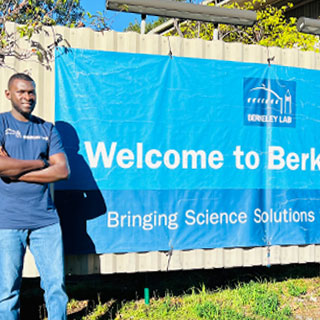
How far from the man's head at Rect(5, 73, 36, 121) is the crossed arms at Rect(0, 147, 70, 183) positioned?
333 millimetres

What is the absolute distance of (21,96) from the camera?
140 inches

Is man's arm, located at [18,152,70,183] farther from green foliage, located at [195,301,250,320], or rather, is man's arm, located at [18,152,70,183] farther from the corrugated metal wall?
green foliage, located at [195,301,250,320]

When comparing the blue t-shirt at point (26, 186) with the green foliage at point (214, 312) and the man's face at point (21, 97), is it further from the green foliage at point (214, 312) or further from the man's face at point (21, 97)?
the green foliage at point (214, 312)

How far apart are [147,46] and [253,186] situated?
6.24 feet

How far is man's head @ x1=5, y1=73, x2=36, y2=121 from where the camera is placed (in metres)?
3.54

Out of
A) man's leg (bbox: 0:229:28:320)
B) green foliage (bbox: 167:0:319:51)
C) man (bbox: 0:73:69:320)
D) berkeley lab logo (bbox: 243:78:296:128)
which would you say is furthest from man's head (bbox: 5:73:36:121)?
green foliage (bbox: 167:0:319:51)

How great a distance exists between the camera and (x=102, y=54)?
4.50 metres

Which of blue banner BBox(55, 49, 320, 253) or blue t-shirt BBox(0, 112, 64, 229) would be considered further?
blue banner BBox(55, 49, 320, 253)

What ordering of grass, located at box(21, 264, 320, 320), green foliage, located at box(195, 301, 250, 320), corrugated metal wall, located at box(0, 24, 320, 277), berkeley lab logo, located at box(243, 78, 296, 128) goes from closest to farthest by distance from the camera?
corrugated metal wall, located at box(0, 24, 320, 277) → green foliage, located at box(195, 301, 250, 320) → grass, located at box(21, 264, 320, 320) → berkeley lab logo, located at box(243, 78, 296, 128)

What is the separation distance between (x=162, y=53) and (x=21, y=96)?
5.74 ft

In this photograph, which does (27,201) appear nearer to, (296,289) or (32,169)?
(32,169)

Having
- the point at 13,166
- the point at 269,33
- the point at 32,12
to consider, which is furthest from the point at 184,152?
the point at 269,33

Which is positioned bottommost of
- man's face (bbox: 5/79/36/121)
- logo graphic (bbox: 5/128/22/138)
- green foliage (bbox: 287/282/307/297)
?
green foliage (bbox: 287/282/307/297)

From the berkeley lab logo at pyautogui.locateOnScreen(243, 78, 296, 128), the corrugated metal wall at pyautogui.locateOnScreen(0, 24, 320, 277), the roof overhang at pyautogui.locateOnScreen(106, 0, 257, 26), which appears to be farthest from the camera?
the berkeley lab logo at pyautogui.locateOnScreen(243, 78, 296, 128)
